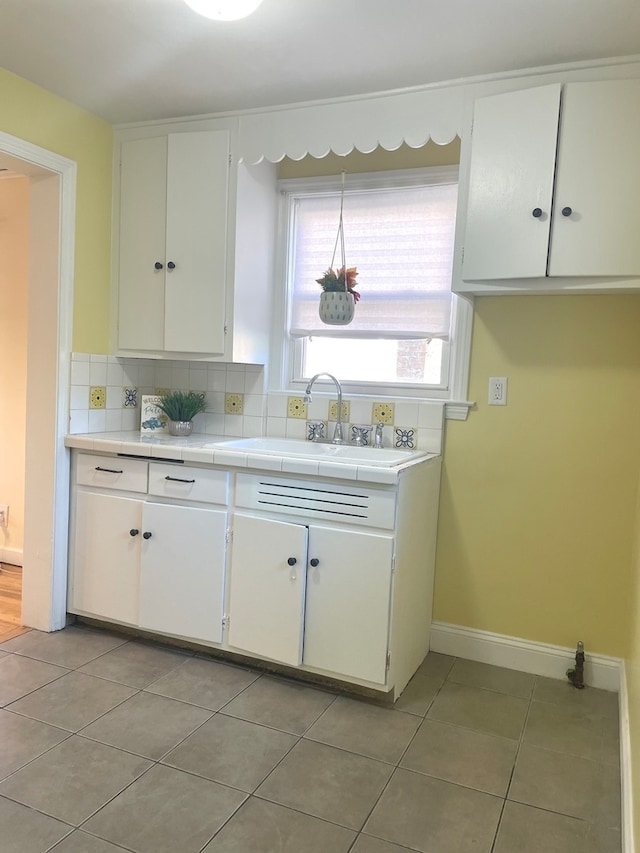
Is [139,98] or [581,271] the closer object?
[581,271]

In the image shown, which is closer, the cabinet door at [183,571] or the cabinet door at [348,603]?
the cabinet door at [348,603]

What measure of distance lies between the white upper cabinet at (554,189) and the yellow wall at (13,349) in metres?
2.52

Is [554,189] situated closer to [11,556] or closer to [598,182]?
[598,182]

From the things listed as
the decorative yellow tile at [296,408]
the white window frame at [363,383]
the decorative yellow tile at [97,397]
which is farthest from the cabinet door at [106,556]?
the white window frame at [363,383]

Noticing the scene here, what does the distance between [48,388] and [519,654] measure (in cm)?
227

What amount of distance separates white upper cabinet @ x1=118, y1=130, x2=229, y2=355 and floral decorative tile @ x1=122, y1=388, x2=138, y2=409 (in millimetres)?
261

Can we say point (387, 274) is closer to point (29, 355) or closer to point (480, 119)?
point (480, 119)

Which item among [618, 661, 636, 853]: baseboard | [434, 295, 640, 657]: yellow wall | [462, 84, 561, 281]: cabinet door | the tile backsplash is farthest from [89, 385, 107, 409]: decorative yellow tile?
[618, 661, 636, 853]: baseboard

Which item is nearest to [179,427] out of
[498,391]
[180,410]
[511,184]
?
[180,410]

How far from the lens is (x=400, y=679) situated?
7.75 feet

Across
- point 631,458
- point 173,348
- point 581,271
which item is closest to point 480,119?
point 581,271

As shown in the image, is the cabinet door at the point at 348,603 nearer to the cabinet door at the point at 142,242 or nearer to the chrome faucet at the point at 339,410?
the chrome faucet at the point at 339,410

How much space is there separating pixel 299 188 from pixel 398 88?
0.71m

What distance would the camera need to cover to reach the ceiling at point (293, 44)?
1.91m
